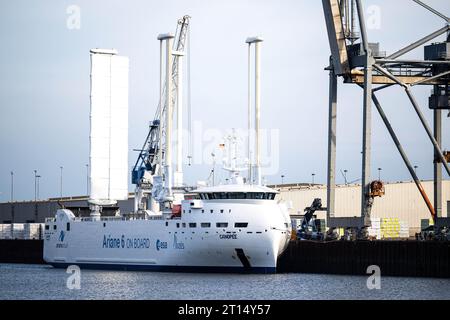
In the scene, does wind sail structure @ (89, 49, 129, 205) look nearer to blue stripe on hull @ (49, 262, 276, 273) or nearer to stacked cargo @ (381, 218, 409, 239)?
blue stripe on hull @ (49, 262, 276, 273)

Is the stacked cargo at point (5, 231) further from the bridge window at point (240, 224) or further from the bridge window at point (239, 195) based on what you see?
the bridge window at point (240, 224)

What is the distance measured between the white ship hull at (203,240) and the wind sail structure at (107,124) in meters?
5.84

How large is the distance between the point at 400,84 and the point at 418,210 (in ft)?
114

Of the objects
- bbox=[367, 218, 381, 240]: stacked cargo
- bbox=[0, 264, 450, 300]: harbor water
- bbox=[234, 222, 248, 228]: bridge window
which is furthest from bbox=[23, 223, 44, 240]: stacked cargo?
bbox=[367, 218, 381, 240]: stacked cargo

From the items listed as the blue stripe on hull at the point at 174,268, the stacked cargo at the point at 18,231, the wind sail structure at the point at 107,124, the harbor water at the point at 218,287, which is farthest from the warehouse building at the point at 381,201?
the harbor water at the point at 218,287

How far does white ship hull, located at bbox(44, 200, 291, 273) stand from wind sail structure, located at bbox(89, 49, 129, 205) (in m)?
5.84

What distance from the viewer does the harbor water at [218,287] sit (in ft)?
189

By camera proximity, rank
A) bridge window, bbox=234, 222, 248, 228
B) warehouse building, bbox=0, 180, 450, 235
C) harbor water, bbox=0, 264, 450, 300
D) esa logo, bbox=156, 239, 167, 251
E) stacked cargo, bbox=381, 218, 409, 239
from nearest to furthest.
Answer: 1. harbor water, bbox=0, 264, 450, 300
2. bridge window, bbox=234, 222, 248, 228
3. esa logo, bbox=156, 239, 167, 251
4. stacked cargo, bbox=381, 218, 409, 239
5. warehouse building, bbox=0, 180, 450, 235

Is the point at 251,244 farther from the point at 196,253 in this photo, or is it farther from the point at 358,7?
the point at 358,7

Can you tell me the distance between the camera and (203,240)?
7262 cm

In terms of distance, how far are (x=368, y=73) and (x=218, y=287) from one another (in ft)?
56.8

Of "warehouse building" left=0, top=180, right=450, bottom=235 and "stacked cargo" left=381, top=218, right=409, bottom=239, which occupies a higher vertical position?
"warehouse building" left=0, top=180, right=450, bottom=235

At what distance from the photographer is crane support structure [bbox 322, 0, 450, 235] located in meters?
70.7

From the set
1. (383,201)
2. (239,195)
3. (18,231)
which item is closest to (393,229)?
(239,195)
